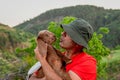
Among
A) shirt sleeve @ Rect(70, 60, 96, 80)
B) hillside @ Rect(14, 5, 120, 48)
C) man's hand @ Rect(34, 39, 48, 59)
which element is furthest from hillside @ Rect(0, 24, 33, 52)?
man's hand @ Rect(34, 39, 48, 59)

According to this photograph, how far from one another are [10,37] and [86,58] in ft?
247

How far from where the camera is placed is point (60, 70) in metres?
3.90

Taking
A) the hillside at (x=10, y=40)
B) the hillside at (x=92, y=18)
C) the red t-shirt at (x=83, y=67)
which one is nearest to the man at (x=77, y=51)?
the red t-shirt at (x=83, y=67)

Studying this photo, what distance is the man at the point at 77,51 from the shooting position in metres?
4.01

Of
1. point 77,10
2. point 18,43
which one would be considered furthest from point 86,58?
point 77,10

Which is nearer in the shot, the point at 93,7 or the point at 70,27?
the point at 70,27

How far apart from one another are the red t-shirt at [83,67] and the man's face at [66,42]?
13 centimetres

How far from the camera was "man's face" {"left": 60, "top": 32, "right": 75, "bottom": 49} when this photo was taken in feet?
13.8

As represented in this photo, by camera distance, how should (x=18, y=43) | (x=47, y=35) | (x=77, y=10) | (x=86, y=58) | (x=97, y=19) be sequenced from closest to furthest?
(x=47, y=35) → (x=86, y=58) → (x=18, y=43) → (x=97, y=19) → (x=77, y=10)

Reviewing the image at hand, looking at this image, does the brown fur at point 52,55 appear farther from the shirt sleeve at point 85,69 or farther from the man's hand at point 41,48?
the shirt sleeve at point 85,69

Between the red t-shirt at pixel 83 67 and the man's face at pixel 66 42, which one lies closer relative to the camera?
the red t-shirt at pixel 83 67

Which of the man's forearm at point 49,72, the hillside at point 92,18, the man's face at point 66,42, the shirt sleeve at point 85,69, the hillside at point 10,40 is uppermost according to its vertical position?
the man's face at point 66,42

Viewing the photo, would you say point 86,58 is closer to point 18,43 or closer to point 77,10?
point 18,43

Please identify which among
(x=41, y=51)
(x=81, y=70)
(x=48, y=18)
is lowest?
(x=48, y=18)
